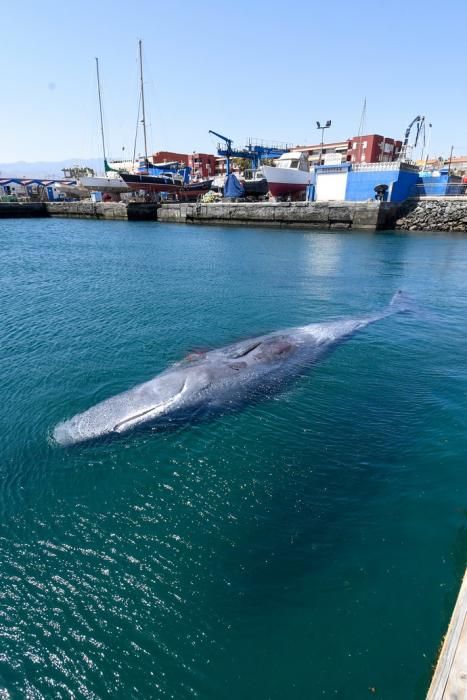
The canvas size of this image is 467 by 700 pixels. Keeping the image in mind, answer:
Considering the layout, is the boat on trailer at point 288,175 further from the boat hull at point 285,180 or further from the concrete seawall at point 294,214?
the concrete seawall at point 294,214

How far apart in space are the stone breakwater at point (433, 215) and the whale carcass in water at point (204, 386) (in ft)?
185

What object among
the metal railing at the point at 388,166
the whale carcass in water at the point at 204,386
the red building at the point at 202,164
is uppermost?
the red building at the point at 202,164

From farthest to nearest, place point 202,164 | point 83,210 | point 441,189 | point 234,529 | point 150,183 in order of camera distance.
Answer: point 202,164 → point 150,183 → point 83,210 → point 441,189 → point 234,529

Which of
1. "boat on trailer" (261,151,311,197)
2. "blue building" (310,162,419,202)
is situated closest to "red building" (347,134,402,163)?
"boat on trailer" (261,151,311,197)

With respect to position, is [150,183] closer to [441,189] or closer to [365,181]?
[365,181]

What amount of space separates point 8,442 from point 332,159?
102 metres

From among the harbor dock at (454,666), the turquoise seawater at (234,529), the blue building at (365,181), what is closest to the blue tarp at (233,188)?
the blue building at (365,181)

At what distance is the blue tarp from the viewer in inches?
3169

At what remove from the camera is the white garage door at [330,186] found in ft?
220

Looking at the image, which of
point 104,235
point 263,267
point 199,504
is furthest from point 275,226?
point 199,504

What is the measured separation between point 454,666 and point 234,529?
4.23 meters

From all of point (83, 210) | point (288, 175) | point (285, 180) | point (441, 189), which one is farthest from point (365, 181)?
point (83, 210)

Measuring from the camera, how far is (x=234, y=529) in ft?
26.2

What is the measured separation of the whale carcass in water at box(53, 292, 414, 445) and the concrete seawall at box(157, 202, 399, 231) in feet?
165
